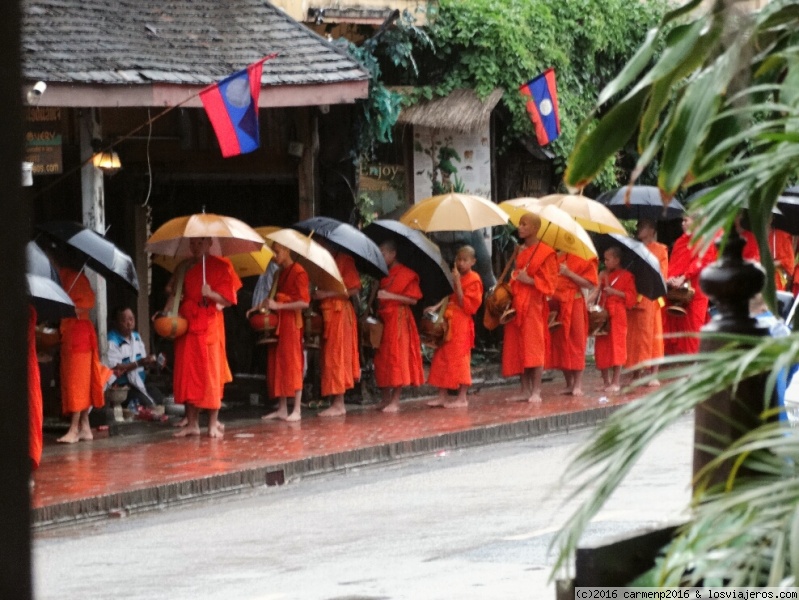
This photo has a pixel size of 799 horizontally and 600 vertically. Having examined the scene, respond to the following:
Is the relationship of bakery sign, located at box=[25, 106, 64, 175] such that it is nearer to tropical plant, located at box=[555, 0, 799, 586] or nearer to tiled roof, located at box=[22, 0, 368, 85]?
tiled roof, located at box=[22, 0, 368, 85]

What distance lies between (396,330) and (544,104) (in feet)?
12.6

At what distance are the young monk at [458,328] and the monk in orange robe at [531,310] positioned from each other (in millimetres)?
574

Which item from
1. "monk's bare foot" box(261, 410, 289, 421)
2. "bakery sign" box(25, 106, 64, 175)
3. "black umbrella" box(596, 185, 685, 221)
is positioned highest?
"bakery sign" box(25, 106, 64, 175)

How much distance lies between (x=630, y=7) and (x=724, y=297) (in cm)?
1873

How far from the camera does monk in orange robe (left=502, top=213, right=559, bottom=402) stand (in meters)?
17.0

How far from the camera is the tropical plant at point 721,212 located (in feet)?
9.53

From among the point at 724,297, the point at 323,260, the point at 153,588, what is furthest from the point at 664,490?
the point at 724,297

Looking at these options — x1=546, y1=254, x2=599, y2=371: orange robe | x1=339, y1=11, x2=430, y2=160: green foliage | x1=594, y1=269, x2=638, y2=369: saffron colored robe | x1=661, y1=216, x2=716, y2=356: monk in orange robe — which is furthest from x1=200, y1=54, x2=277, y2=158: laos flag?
x1=594, y1=269, x2=638, y2=369: saffron colored robe

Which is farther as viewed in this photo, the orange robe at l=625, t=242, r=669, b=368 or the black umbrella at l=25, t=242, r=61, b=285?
the orange robe at l=625, t=242, r=669, b=368

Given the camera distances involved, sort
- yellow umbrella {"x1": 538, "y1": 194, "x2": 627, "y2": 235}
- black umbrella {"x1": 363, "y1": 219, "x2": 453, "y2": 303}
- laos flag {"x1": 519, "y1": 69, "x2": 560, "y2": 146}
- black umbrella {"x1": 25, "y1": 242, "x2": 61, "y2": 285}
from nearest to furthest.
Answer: black umbrella {"x1": 25, "y1": 242, "x2": 61, "y2": 285}
black umbrella {"x1": 363, "y1": 219, "x2": 453, "y2": 303}
yellow umbrella {"x1": 538, "y1": 194, "x2": 627, "y2": 235}
laos flag {"x1": 519, "y1": 69, "x2": 560, "y2": 146}

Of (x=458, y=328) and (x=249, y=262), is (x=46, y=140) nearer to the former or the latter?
(x=249, y=262)

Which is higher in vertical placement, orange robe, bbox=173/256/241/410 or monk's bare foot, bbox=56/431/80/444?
orange robe, bbox=173/256/241/410

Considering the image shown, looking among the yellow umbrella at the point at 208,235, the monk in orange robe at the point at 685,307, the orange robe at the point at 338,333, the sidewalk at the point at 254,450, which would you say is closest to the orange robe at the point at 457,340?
the sidewalk at the point at 254,450

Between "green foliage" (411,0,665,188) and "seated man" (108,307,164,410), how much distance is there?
5271 mm
